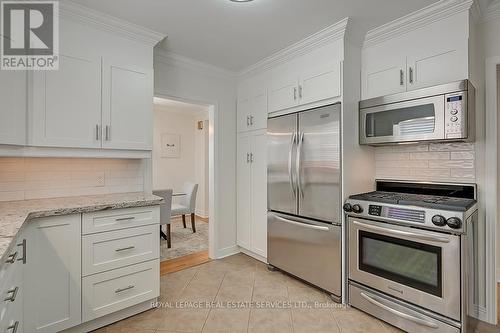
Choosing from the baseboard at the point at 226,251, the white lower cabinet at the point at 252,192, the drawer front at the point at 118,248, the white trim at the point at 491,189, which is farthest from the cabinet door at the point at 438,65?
the baseboard at the point at 226,251

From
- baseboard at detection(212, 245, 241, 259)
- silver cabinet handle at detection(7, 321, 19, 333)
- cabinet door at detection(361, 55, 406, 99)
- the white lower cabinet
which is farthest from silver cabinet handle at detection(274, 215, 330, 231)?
silver cabinet handle at detection(7, 321, 19, 333)

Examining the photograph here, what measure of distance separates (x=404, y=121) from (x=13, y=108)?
2.93 m

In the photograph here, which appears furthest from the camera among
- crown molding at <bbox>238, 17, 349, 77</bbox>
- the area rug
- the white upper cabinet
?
the area rug

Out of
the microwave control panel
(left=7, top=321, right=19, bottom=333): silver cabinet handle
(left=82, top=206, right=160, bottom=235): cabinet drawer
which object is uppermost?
the microwave control panel

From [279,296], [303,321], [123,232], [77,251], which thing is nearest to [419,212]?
[303,321]

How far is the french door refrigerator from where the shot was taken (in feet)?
7.64

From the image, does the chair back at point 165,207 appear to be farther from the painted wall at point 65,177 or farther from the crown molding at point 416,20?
the crown molding at point 416,20

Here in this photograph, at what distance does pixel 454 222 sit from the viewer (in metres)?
1.66

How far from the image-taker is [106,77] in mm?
2184

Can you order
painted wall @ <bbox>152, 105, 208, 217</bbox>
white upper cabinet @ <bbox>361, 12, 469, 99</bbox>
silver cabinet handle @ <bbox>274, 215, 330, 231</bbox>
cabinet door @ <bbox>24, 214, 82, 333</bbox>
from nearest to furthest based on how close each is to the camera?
cabinet door @ <bbox>24, 214, 82, 333</bbox> < white upper cabinet @ <bbox>361, 12, 469, 99</bbox> < silver cabinet handle @ <bbox>274, 215, 330, 231</bbox> < painted wall @ <bbox>152, 105, 208, 217</bbox>

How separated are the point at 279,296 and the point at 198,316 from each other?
774 mm

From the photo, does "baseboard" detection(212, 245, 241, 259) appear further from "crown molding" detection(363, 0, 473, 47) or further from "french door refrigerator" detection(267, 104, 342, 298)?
"crown molding" detection(363, 0, 473, 47)

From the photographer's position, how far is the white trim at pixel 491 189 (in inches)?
77.0

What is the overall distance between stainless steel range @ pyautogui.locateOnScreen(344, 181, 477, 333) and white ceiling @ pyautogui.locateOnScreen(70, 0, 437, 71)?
1.55 meters
